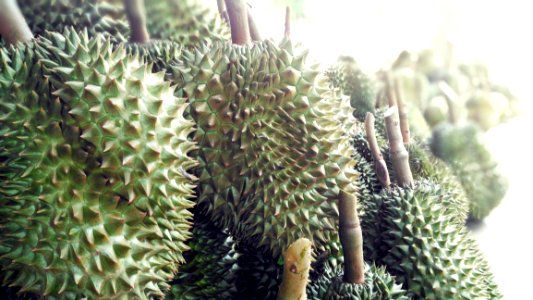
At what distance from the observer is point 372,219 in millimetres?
926

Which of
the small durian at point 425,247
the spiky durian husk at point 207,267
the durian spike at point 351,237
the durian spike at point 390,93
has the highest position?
the durian spike at point 390,93

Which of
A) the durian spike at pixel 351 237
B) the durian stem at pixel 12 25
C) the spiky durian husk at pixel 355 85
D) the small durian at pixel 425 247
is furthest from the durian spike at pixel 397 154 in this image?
the durian stem at pixel 12 25

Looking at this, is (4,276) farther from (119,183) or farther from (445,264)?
(445,264)

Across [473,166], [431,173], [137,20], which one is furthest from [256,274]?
[473,166]

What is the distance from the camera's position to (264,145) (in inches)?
28.3

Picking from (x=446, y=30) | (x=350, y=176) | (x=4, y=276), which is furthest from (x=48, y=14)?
(x=446, y=30)

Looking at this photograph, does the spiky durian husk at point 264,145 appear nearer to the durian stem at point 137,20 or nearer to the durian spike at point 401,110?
the durian stem at point 137,20

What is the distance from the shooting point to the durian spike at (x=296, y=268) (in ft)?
2.00

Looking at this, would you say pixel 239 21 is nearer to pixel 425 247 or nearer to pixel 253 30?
pixel 253 30

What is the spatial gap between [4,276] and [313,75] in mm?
495

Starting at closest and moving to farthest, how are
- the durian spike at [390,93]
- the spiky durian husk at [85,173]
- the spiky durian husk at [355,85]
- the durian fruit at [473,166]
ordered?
the spiky durian husk at [85,173], the durian spike at [390,93], the spiky durian husk at [355,85], the durian fruit at [473,166]

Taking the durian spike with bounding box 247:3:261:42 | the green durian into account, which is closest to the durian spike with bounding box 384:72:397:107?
the durian spike with bounding box 247:3:261:42

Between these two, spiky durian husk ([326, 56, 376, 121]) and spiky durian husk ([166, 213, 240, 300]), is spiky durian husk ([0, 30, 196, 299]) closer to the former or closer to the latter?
spiky durian husk ([166, 213, 240, 300])

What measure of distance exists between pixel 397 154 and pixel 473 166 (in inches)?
33.5
